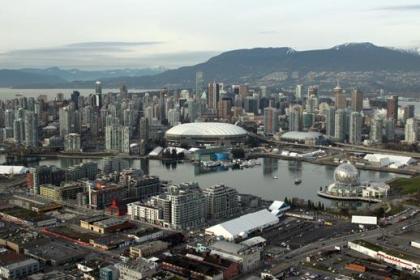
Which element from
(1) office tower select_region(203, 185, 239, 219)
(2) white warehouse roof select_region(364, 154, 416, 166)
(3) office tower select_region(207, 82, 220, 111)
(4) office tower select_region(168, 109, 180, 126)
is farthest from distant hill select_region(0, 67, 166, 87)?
(1) office tower select_region(203, 185, 239, 219)

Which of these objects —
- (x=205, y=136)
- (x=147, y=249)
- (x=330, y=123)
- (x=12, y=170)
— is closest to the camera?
(x=147, y=249)

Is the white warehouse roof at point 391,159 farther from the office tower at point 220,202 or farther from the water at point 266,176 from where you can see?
the office tower at point 220,202

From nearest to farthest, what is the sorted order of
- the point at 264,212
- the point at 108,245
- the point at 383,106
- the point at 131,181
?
the point at 108,245 → the point at 264,212 → the point at 131,181 → the point at 383,106

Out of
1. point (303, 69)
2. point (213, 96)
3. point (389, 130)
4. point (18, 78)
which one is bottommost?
point (389, 130)

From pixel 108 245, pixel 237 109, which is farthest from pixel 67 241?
pixel 237 109

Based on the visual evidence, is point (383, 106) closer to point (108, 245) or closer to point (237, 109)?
point (237, 109)

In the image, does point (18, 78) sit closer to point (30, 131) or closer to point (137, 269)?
Result: point (30, 131)

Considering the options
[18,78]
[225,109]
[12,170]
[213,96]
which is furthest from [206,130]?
[18,78]
